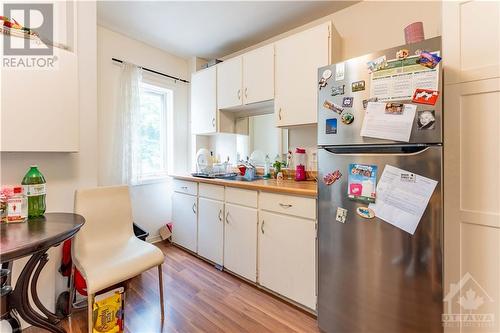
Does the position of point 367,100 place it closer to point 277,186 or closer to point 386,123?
point 386,123

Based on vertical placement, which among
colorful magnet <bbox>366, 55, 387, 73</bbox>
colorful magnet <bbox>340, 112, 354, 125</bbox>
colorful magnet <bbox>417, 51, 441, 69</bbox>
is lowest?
colorful magnet <bbox>340, 112, 354, 125</bbox>

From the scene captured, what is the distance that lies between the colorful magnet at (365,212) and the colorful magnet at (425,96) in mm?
581

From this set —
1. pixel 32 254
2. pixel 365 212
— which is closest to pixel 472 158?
pixel 365 212

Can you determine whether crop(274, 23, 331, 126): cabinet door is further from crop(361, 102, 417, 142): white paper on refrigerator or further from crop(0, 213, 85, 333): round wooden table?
crop(0, 213, 85, 333): round wooden table

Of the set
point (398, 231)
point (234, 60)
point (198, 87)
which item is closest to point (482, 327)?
point (398, 231)

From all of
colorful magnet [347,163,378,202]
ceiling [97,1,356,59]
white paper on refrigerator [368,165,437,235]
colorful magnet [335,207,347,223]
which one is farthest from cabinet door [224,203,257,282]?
ceiling [97,1,356,59]

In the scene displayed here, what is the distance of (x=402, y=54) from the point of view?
111 cm

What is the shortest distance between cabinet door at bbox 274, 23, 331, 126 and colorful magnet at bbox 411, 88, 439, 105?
82 centimetres

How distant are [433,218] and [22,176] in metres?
2.34

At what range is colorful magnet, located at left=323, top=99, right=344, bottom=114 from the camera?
4.26 ft

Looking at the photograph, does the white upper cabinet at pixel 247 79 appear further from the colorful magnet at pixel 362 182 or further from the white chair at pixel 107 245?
the white chair at pixel 107 245

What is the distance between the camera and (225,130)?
2.71 metres

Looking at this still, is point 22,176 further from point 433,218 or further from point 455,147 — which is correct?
point 455,147

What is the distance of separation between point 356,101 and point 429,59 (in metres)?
0.35
